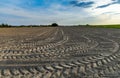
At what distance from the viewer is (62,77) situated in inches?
162

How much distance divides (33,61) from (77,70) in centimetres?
178

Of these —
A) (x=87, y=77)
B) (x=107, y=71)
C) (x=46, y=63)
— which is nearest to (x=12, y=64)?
(x=46, y=63)

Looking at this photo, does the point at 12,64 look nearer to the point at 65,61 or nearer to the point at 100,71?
the point at 65,61

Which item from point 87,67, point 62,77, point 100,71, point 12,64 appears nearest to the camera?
point 62,77

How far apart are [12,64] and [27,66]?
59 cm

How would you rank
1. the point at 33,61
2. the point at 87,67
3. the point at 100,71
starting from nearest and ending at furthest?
the point at 100,71 → the point at 87,67 → the point at 33,61

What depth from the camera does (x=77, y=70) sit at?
466cm

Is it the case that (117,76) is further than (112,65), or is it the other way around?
(112,65)

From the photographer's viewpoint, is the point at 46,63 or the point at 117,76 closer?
the point at 117,76

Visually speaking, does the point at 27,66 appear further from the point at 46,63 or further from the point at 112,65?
the point at 112,65

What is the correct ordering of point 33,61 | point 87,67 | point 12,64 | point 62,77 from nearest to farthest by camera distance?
point 62,77 < point 87,67 < point 12,64 < point 33,61

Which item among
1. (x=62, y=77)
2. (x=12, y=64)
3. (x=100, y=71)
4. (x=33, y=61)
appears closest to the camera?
(x=62, y=77)

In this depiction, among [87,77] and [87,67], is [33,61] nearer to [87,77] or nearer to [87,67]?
[87,67]

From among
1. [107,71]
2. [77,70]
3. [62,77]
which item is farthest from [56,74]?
[107,71]
